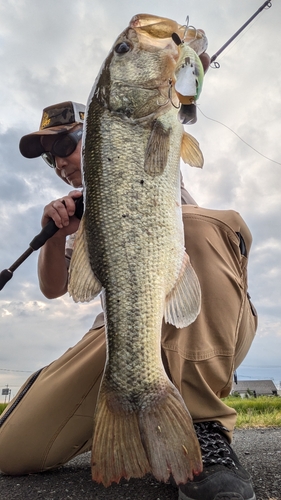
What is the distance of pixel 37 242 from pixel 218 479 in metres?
1.84

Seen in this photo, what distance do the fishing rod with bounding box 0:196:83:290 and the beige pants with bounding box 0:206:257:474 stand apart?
28.4 inches

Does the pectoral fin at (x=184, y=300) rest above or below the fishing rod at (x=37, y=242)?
below

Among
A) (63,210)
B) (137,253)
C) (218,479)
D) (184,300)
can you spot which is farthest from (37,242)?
(218,479)

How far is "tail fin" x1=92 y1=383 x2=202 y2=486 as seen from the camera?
5.16 ft

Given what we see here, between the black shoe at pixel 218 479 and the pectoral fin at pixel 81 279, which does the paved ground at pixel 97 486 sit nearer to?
the black shoe at pixel 218 479

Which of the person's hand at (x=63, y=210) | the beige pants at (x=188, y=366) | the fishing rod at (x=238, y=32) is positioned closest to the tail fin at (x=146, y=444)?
the beige pants at (x=188, y=366)

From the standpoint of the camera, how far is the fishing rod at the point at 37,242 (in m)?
2.74

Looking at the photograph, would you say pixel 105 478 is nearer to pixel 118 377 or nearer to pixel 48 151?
pixel 118 377

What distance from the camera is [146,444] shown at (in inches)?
63.4

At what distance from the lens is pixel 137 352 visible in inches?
71.2

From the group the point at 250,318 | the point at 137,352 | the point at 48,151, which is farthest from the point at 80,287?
the point at 48,151

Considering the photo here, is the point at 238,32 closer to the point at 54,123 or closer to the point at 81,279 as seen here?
the point at 54,123

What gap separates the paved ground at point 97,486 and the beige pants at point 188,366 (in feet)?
0.43

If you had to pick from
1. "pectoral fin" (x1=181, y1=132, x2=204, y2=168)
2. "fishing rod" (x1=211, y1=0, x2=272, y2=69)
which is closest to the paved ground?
"pectoral fin" (x1=181, y1=132, x2=204, y2=168)
